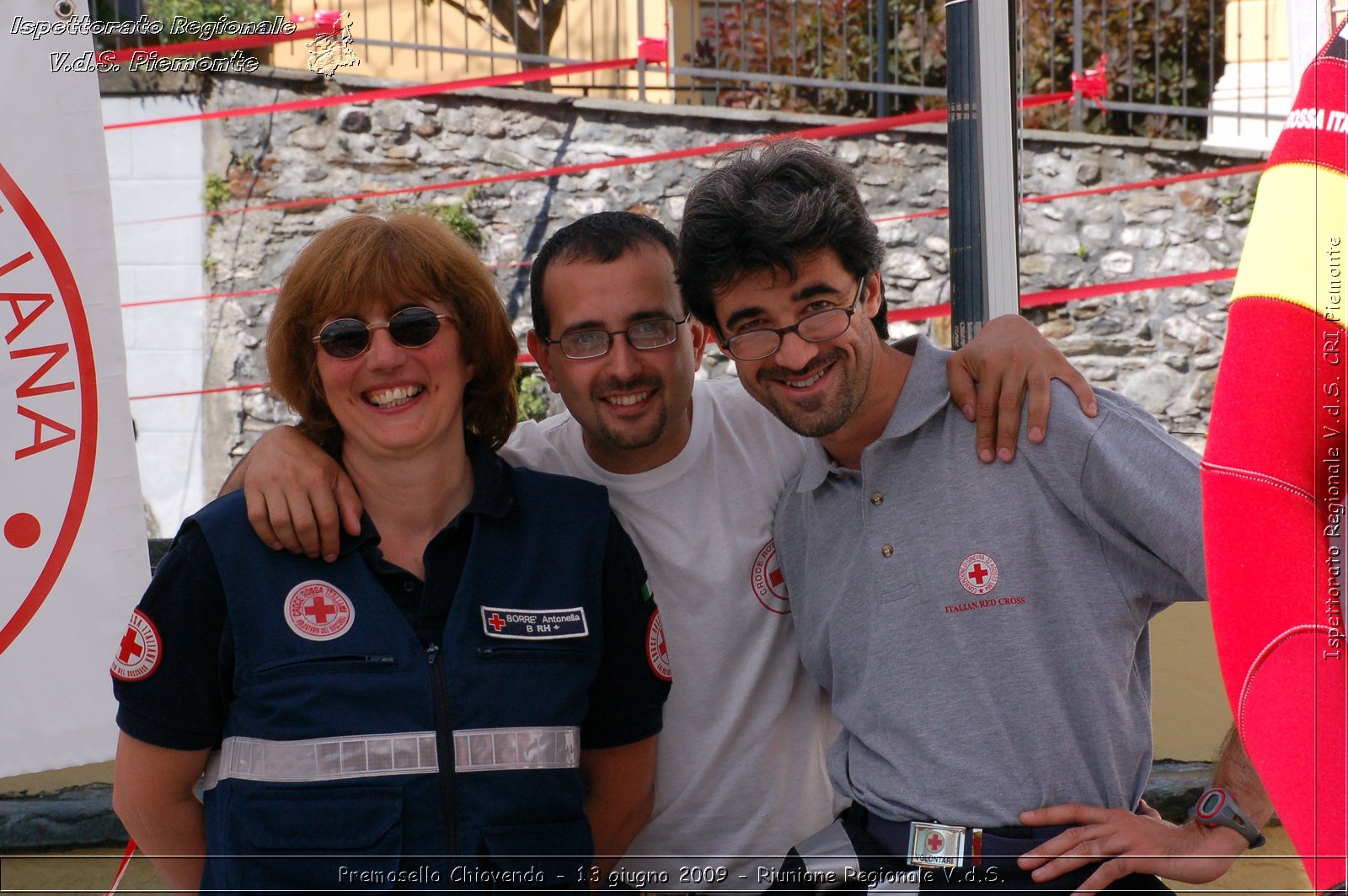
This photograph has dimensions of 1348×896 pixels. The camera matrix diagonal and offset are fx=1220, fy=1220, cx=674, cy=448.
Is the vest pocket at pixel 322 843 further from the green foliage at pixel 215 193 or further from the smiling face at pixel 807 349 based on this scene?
the green foliage at pixel 215 193

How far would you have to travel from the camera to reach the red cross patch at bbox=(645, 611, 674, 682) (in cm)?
216

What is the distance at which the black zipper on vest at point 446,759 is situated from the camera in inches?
76.0

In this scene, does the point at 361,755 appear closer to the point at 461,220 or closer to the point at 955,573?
the point at 955,573

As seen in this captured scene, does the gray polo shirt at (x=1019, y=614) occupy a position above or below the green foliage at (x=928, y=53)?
below

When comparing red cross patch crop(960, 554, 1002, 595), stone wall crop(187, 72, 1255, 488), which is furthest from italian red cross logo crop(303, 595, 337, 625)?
stone wall crop(187, 72, 1255, 488)

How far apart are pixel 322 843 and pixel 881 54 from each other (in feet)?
21.5

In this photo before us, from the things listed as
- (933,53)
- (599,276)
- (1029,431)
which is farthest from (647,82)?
(1029,431)

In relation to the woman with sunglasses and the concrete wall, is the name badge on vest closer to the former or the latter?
the woman with sunglasses

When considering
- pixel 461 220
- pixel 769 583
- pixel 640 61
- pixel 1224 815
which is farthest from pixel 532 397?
pixel 1224 815

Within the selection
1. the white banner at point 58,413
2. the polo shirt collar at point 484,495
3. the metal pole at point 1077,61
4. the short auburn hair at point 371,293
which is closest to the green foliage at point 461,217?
the metal pole at point 1077,61

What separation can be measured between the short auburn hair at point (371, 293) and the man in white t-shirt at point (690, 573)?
0.19m

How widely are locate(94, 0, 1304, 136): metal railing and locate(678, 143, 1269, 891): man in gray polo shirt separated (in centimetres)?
530

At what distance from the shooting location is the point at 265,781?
192 centimetres

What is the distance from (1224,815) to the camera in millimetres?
1966
